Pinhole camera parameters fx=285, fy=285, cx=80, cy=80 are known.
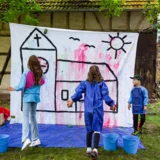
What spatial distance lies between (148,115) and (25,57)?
392 centimetres

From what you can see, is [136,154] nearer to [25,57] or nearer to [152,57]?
[25,57]

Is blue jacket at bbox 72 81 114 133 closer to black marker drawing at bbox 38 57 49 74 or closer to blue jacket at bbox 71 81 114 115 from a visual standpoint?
blue jacket at bbox 71 81 114 115

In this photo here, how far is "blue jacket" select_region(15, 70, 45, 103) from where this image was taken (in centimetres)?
485

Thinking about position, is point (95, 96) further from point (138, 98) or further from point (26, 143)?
point (138, 98)

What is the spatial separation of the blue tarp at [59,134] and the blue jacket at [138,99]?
1.69 ft

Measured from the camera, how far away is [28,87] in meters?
4.94

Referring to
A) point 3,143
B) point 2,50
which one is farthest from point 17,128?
point 2,50

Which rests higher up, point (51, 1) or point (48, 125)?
point (51, 1)

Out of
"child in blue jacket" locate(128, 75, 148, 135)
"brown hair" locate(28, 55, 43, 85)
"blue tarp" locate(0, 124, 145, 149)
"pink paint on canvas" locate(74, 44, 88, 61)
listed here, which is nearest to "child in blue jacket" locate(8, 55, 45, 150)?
"brown hair" locate(28, 55, 43, 85)

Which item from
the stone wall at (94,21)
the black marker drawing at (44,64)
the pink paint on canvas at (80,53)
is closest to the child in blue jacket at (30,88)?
the black marker drawing at (44,64)

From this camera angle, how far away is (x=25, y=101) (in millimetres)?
4953

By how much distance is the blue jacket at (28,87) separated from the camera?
4.85 m

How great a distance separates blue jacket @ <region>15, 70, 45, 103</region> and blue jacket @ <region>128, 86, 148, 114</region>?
2067 mm

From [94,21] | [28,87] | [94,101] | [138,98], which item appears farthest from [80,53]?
[94,21]
